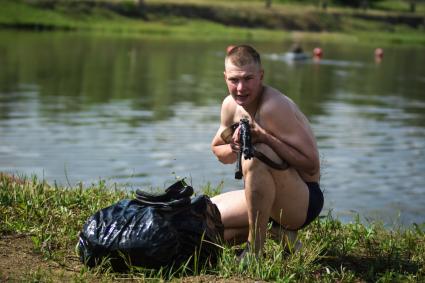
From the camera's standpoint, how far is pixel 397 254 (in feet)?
20.9

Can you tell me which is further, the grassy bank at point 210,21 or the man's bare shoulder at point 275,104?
the grassy bank at point 210,21

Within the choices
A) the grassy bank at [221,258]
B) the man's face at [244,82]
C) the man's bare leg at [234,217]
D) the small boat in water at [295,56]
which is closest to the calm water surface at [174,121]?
the grassy bank at [221,258]

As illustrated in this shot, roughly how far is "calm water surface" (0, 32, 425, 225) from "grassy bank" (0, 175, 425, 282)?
174cm

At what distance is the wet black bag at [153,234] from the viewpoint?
5590 mm

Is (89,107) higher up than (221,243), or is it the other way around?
(221,243)

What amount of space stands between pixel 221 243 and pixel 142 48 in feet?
126

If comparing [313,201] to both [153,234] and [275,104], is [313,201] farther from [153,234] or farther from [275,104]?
[153,234]

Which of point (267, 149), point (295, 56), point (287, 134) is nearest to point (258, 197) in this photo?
point (267, 149)

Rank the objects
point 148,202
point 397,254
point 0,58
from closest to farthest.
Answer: point 148,202
point 397,254
point 0,58

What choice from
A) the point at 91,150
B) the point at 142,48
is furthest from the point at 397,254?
the point at 142,48

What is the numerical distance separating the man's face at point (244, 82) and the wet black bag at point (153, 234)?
0.73 meters

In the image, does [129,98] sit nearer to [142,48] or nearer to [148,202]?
[148,202]

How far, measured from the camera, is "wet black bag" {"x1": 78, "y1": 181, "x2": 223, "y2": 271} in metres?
5.59

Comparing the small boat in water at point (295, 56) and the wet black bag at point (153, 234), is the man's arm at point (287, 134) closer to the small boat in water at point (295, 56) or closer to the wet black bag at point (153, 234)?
the wet black bag at point (153, 234)
